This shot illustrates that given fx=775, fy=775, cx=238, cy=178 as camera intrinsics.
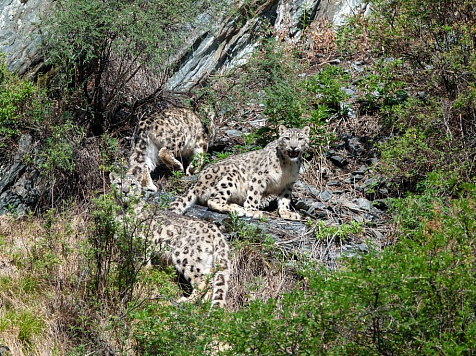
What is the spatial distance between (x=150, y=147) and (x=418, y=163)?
183 inches

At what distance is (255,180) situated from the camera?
1259 centimetres

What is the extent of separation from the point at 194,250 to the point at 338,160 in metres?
4.46

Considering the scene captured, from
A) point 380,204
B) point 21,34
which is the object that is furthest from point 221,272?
point 21,34

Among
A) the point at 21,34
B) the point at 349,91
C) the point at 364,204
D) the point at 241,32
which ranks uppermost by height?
the point at 21,34

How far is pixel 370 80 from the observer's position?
14562 mm

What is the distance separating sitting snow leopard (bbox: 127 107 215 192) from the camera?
44.3 ft

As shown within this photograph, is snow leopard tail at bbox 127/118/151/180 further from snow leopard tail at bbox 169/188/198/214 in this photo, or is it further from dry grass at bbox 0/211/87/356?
dry grass at bbox 0/211/87/356

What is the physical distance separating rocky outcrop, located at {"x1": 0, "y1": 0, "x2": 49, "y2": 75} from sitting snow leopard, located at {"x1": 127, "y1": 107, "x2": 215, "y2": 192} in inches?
89.0

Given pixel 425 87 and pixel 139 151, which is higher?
pixel 425 87

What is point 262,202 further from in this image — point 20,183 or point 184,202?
point 20,183

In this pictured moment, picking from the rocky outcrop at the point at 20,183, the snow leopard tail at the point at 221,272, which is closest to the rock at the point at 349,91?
the snow leopard tail at the point at 221,272

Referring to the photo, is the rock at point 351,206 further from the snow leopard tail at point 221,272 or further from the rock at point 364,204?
the snow leopard tail at point 221,272

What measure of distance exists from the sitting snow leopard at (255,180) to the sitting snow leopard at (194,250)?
172cm

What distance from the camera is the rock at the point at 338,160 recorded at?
13.6 m
